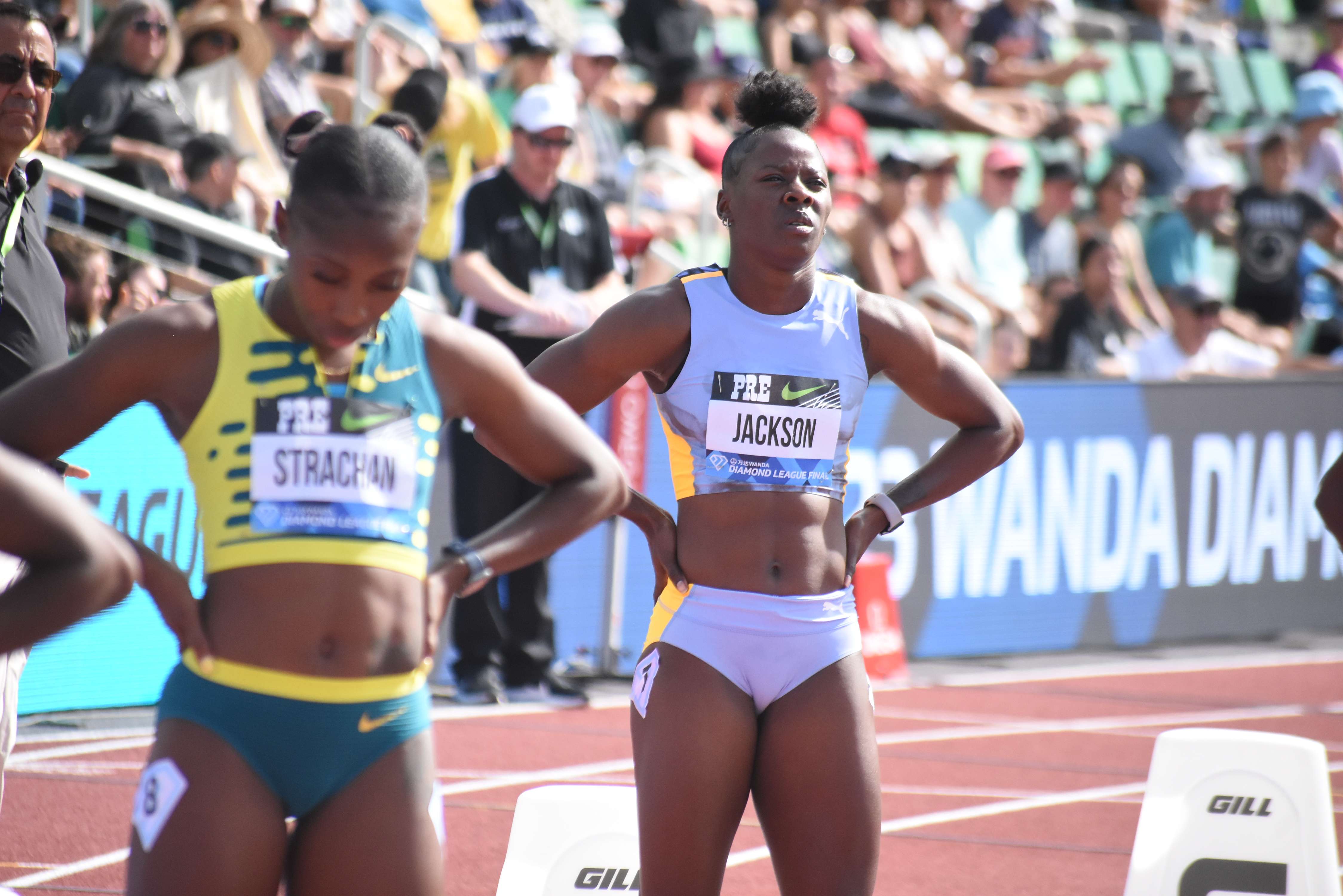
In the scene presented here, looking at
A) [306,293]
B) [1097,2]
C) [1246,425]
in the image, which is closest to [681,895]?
[306,293]

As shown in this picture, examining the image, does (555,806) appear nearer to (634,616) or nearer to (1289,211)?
(634,616)

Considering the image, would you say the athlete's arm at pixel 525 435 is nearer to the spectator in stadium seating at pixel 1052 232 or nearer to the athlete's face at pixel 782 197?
the athlete's face at pixel 782 197

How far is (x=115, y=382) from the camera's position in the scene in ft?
9.06

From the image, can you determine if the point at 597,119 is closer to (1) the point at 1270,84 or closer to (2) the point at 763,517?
(2) the point at 763,517

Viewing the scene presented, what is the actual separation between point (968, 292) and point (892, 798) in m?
6.44

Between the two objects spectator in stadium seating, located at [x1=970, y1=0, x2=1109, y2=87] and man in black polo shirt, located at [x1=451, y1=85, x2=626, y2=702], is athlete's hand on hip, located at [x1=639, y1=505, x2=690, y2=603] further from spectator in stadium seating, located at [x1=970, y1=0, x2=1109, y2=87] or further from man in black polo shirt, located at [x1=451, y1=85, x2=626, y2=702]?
spectator in stadium seating, located at [x1=970, y1=0, x2=1109, y2=87]

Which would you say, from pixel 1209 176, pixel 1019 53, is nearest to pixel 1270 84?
pixel 1019 53

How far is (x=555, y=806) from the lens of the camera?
4195 mm

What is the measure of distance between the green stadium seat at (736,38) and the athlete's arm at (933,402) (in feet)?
39.9

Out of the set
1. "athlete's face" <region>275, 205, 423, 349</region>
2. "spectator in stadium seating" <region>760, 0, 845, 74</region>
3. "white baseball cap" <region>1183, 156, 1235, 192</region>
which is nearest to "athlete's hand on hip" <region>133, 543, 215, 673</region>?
"athlete's face" <region>275, 205, 423, 349</region>

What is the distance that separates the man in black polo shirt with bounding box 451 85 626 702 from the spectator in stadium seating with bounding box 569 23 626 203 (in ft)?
12.5

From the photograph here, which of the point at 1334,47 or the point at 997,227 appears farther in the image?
the point at 1334,47

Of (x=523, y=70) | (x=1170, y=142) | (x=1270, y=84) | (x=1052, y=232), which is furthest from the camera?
(x=1270, y=84)

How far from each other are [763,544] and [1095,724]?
17.7 feet
